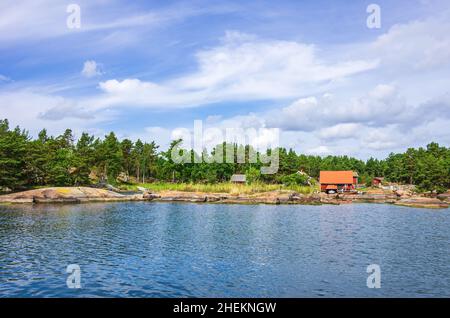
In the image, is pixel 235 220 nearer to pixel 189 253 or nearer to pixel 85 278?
pixel 189 253

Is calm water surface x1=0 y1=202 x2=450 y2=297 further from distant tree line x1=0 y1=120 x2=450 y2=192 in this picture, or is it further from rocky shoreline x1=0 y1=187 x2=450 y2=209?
distant tree line x1=0 y1=120 x2=450 y2=192

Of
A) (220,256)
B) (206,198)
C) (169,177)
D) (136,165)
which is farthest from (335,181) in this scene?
(220,256)

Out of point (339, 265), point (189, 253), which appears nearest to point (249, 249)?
point (189, 253)

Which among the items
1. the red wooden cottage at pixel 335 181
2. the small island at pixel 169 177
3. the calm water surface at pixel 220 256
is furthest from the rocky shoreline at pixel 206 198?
the calm water surface at pixel 220 256

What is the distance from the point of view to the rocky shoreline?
7095 centimetres

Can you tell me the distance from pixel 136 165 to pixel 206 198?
67.2 meters

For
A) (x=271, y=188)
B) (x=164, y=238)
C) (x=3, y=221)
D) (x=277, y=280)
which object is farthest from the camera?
(x=271, y=188)

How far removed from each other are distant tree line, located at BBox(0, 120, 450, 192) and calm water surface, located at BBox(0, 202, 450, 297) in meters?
28.2

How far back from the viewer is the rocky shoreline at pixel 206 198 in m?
70.9

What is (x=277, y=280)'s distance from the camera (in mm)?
23125

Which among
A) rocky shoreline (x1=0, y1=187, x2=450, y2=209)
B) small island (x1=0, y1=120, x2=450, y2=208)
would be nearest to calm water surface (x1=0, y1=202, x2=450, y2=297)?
rocky shoreline (x1=0, y1=187, x2=450, y2=209)

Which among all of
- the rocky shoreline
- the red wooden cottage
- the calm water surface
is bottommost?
the calm water surface

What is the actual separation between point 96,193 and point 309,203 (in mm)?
45905
